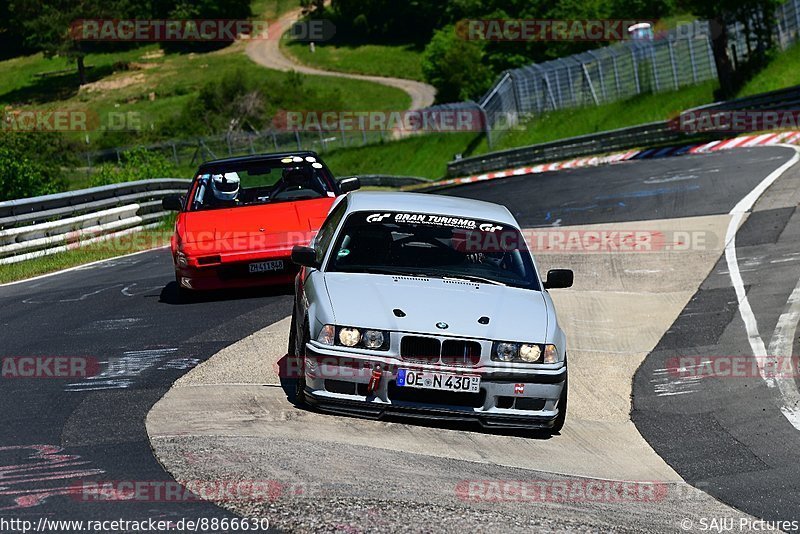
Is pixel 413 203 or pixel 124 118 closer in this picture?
pixel 413 203

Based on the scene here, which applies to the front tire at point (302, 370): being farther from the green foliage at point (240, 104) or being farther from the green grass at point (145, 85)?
the green grass at point (145, 85)

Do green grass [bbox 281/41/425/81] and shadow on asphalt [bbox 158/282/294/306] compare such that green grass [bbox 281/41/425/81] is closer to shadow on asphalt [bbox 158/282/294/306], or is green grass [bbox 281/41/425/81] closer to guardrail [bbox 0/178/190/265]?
guardrail [bbox 0/178/190/265]

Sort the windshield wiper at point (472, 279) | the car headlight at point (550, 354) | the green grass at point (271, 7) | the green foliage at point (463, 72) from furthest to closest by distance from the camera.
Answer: the green grass at point (271, 7), the green foliage at point (463, 72), the windshield wiper at point (472, 279), the car headlight at point (550, 354)

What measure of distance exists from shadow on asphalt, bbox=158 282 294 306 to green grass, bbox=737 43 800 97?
27.1 meters

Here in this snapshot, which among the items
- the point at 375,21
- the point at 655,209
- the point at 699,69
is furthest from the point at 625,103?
the point at 375,21

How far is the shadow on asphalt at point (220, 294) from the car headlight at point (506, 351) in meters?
5.47

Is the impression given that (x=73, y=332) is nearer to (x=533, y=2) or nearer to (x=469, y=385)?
(x=469, y=385)

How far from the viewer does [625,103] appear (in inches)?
1766

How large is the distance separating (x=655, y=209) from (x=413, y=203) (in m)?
11.0

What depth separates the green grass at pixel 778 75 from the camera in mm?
36278

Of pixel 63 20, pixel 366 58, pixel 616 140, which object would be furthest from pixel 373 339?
pixel 366 58

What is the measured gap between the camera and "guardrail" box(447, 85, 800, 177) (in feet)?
103

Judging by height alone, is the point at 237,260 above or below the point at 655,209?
above

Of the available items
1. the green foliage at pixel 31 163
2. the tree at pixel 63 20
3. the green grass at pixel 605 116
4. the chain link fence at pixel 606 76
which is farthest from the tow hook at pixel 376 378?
the tree at pixel 63 20
